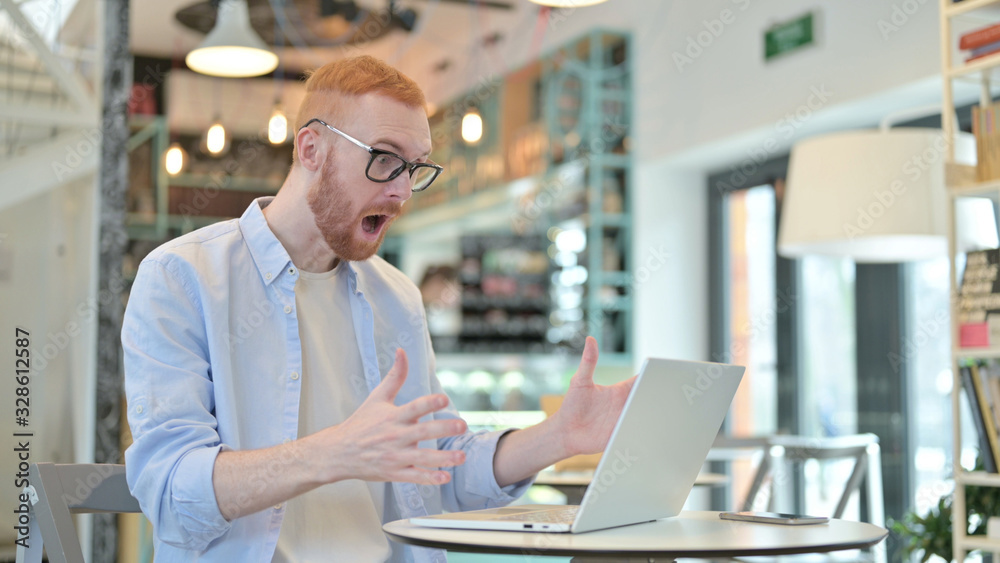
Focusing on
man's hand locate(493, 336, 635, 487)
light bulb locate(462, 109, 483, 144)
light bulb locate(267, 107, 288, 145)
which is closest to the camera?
man's hand locate(493, 336, 635, 487)

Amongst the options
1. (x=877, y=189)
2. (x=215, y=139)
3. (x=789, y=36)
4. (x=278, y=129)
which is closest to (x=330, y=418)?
(x=877, y=189)

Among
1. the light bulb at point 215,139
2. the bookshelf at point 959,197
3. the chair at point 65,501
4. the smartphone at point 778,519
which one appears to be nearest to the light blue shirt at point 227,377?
the chair at point 65,501

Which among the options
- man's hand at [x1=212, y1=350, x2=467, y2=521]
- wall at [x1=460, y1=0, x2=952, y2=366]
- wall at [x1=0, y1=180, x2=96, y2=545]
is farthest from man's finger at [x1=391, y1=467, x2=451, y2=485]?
wall at [x1=460, y1=0, x2=952, y2=366]

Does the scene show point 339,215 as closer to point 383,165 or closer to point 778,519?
point 383,165

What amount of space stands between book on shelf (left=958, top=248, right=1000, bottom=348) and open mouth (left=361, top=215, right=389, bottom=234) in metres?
2.09

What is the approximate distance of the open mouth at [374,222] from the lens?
69.8 inches

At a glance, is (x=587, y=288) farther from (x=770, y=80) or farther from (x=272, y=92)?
(x=272, y=92)

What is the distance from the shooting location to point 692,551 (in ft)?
3.85

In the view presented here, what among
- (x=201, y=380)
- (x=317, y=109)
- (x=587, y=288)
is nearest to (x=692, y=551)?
(x=201, y=380)

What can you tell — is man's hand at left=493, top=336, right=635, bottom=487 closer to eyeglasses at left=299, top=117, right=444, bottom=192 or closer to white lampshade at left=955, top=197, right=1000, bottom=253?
eyeglasses at left=299, top=117, right=444, bottom=192

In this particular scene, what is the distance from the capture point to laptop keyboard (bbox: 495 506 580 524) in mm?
1361

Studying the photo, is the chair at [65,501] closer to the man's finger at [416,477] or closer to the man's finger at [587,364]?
the man's finger at [416,477]

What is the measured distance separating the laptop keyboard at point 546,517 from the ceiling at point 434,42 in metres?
5.35

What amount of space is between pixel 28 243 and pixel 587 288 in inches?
148
